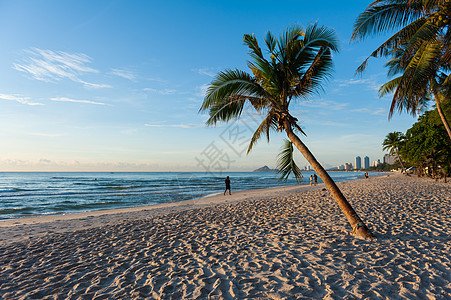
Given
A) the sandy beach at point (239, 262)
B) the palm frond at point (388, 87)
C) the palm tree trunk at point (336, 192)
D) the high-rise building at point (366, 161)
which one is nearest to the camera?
the sandy beach at point (239, 262)

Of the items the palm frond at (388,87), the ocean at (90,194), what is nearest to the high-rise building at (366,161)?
the ocean at (90,194)

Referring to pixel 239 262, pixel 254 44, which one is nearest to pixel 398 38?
pixel 254 44

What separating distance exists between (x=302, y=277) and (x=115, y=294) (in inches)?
108

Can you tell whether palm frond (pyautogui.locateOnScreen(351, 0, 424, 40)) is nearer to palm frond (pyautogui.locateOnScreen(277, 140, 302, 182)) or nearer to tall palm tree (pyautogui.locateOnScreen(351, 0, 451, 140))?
tall palm tree (pyautogui.locateOnScreen(351, 0, 451, 140))

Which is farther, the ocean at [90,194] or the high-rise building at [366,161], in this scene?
the high-rise building at [366,161]

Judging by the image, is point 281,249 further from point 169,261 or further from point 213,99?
point 213,99

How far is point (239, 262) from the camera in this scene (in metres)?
4.52

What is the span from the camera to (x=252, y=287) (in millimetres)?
3553

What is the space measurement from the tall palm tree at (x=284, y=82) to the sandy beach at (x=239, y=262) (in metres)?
1.20

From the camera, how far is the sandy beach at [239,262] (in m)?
3.48

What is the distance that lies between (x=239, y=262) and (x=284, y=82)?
177 inches

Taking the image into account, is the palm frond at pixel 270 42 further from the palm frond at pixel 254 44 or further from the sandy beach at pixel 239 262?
the sandy beach at pixel 239 262

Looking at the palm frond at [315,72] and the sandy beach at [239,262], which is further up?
the palm frond at [315,72]

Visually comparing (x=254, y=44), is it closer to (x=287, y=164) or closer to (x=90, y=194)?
(x=287, y=164)
